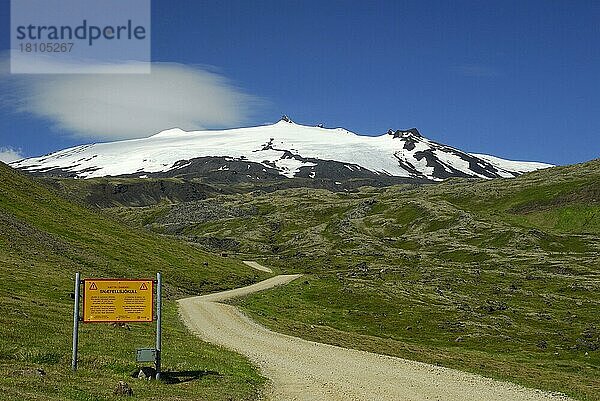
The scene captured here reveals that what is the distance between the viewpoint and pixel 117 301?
29859mm

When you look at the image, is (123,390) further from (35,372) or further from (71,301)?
A: (71,301)

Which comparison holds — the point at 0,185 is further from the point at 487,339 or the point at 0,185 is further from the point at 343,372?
the point at 343,372

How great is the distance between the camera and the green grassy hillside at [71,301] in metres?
27.2

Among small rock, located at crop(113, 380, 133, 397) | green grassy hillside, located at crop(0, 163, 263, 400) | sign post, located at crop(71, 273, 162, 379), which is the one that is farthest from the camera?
sign post, located at crop(71, 273, 162, 379)

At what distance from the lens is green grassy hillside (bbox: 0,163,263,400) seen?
1069 inches

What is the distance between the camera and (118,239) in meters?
127

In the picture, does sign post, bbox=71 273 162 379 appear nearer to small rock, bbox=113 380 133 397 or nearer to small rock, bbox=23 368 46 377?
small rock, bbox=23 368 46 377

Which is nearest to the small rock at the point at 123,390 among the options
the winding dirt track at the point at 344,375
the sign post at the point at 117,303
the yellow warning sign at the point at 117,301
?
the sign post at the point at 117,303

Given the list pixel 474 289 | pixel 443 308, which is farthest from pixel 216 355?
pixel 474 289

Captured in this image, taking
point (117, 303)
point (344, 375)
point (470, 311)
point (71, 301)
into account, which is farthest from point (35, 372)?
point (470, 311)

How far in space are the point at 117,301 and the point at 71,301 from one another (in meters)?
36.7

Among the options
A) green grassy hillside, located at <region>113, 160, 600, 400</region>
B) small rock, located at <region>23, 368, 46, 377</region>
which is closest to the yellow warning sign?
small rock, located at <region>23, 368, 46, 377</region>

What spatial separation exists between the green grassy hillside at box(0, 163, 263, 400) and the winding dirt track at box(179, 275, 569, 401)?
2234 millimetres

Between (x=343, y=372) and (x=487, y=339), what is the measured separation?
5004 cm
